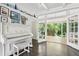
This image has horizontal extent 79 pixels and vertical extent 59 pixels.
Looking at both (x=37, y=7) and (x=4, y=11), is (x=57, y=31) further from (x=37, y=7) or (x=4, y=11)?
(x=4, y=11)

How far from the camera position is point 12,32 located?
2.39 metres

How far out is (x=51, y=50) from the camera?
2518 mm

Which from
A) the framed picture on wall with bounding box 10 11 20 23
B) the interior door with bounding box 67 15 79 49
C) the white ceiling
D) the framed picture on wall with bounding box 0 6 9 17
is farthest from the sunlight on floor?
the framed picture on wall with bounding box 0 6 9 17

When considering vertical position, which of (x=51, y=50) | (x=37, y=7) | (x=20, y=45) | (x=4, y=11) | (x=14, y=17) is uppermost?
(x=37, y=7)

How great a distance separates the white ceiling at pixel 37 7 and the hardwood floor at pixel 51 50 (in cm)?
74

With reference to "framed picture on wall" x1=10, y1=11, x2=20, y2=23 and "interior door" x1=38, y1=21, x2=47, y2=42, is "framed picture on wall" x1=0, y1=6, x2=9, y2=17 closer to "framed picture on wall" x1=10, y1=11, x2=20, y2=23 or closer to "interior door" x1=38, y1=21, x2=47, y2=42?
"framed picture on wall" x1=10, y1=11, x2=20, y2=23

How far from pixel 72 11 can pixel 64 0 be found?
0.32 meters

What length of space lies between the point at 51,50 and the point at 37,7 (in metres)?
1.08

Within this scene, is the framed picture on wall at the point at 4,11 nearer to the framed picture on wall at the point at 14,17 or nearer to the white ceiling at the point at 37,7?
the framed picture on wall at the point at 14,17

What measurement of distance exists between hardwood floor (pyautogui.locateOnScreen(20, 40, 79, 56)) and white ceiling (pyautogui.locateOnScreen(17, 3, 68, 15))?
0.74 m

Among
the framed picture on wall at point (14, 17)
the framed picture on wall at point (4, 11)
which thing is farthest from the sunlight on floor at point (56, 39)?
the framed picture on wall at point (4, 11)

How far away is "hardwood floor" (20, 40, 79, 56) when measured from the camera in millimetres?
2486

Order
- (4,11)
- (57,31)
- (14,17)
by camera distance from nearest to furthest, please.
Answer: (4,11) < (14,17) < (57,31)

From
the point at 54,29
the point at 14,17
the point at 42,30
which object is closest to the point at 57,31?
the point at 54,29
